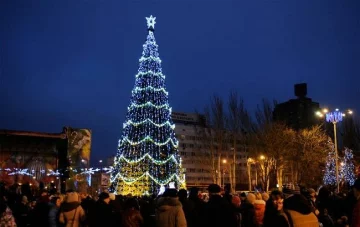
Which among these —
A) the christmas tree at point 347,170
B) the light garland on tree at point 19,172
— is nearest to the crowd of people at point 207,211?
the christmas tree at point 347,170

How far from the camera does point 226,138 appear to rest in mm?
45188

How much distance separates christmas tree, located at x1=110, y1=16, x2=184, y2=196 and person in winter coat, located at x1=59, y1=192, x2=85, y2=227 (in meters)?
31.3

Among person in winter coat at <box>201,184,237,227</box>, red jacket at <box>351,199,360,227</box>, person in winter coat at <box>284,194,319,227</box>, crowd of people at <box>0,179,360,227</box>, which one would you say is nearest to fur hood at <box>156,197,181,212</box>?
crowd of people at <box>0,179,360,227</box>

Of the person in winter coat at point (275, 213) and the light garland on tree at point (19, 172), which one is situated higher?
the light garland on tree at point (19, 172)

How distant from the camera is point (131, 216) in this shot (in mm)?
8906

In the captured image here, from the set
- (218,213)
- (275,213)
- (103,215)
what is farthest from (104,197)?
(275,213)

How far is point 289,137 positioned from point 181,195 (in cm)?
3263

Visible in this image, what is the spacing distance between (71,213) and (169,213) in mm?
3126

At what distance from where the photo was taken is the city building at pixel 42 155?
152 ft

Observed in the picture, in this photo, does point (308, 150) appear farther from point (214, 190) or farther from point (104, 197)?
point (214, 190)

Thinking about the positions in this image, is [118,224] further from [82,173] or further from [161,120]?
[82,173]

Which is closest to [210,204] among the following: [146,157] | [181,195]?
[181,195]

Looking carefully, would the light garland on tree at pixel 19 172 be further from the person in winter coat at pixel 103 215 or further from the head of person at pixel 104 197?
the person in winter coat at pixel 103 215

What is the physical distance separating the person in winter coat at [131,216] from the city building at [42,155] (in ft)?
125
